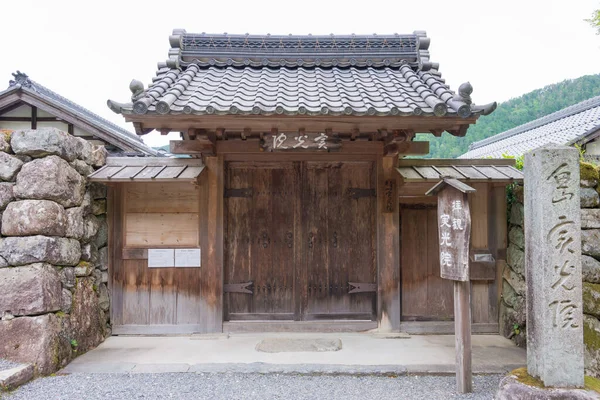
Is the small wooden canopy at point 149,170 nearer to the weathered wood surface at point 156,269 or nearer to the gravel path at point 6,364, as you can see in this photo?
the weathered wood surface at point 156,269

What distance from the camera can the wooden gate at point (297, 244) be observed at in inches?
224

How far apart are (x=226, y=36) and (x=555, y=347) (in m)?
6.62

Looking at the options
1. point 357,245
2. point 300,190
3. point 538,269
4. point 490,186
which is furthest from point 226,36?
point 538,269

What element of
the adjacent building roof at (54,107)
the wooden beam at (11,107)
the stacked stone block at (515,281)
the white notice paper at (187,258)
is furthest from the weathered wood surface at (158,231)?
the wooden beam at (11,107)

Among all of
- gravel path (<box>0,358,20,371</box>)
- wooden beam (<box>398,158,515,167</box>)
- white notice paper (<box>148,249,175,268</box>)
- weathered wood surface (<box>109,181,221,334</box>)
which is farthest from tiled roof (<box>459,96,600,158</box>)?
gravel path (<box>0,358,20,371</box>)

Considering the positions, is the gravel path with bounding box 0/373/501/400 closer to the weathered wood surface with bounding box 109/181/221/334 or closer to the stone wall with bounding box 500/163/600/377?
A: the stone wall with bounding box 500/163/600/377

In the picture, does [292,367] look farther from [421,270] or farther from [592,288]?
[592,288]

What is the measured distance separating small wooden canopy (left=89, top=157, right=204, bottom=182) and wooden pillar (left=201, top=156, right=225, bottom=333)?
0.90ft

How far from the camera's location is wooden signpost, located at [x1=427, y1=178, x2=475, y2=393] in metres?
3.77

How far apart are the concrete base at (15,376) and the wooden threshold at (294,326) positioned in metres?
2.44

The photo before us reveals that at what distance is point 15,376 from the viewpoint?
381cm

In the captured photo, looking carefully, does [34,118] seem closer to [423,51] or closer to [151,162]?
[151,162]

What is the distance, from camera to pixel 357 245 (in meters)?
5.76

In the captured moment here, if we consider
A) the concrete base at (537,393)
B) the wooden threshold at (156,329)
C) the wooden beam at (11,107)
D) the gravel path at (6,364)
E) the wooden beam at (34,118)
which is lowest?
the wooden threshold at (156,329)
